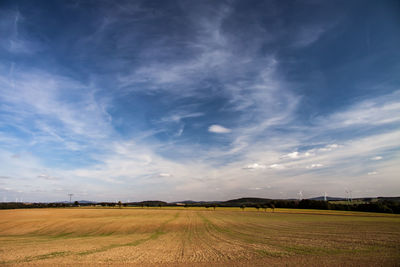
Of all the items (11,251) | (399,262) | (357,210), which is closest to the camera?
(399,262)

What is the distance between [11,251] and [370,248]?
116 feet

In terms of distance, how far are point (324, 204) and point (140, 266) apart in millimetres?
132634

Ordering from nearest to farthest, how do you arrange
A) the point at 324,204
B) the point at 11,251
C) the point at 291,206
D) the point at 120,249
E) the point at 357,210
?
the point at 11,251 < the point at 120,249 < the point at 357,210 < the point at 324,204 < the point at 291,206

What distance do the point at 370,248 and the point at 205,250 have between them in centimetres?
1640

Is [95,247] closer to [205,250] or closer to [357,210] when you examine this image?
[205,250]

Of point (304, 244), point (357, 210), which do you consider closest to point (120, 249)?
point (304, 244)

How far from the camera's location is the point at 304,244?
25047 millimetres

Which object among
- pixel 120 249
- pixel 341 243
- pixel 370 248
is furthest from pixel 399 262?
pixel 120 249

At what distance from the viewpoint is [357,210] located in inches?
4092

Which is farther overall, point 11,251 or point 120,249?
point 120,249

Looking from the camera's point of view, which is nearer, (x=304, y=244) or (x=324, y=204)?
(x=304, y=244)

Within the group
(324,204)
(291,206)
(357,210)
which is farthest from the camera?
(291,206)

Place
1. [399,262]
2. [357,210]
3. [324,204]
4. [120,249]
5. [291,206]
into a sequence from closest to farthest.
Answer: [399,262] < [120,249] < [357,210] < [324,204] < [291,206]

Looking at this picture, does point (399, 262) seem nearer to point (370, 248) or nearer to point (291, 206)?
point (370, 248)
